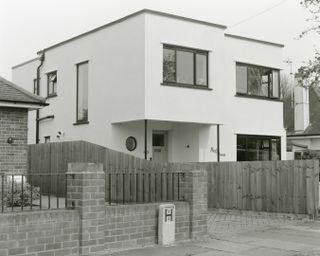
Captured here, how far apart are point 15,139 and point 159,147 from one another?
8219 mm

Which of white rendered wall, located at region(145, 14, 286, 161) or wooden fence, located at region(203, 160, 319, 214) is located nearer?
wooden fence, located at region(203, 160, 319, 214)

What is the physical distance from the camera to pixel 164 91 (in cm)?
1872

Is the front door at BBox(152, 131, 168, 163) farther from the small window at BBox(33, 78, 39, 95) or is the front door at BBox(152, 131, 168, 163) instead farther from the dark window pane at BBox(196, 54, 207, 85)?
the small window at BBox(33, 78, 39, 95)

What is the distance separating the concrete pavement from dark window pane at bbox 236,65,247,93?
27.3 ft

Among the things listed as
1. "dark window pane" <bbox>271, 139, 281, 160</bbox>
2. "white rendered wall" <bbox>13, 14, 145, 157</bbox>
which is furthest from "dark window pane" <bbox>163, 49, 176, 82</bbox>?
"dark window pane" <bbox>271, 139, 281, 160</bbox>

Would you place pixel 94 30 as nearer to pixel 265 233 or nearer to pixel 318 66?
pixel 318 66

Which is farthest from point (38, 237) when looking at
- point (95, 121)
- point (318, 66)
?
point (95, 121)

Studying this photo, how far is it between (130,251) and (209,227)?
3.75 m

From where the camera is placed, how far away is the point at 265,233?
1206cm

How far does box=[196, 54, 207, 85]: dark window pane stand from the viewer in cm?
2009

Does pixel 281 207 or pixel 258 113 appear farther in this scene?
pixel 258 113

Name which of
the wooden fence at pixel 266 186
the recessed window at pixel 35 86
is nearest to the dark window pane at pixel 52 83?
the recessed window at pixel 35 86

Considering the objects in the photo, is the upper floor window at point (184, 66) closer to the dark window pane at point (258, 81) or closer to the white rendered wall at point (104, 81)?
the white rendered wall at point (104, 81)

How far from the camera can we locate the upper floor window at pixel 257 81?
22.4 meters
